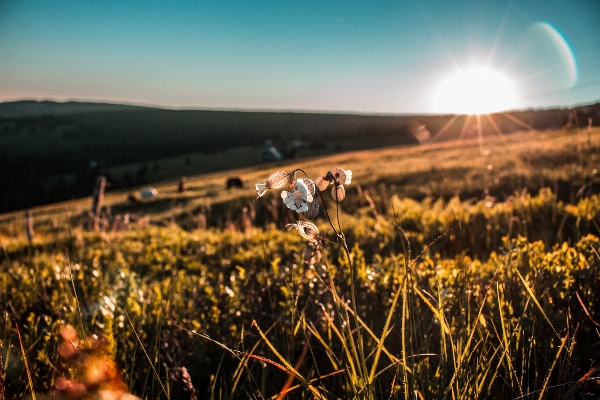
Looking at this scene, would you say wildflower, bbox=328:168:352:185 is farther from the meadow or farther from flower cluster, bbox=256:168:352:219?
the meadow

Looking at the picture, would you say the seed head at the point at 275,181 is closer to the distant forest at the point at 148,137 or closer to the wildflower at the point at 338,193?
the wildflower at the point at 338,193

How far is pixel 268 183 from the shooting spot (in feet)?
4.96

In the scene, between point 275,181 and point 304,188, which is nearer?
point 304,188

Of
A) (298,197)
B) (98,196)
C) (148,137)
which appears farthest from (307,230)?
(148,137)

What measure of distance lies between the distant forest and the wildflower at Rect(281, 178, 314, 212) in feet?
188

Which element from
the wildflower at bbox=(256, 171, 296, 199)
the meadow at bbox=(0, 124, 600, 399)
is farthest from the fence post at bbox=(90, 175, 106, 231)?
the wildflower at bbox=(256, 171, 296, 199)

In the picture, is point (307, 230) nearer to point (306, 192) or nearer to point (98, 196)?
point (306, 192)

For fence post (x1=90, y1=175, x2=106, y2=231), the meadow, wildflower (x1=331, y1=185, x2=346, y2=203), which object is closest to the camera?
wildflower (x1=331, y1=185, x2=346, y2=203)

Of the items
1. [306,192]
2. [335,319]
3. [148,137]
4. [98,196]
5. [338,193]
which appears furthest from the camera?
[148,137]

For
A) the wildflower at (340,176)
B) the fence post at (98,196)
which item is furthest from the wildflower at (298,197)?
the fence post at (98,196)

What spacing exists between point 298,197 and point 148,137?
117836 millimetres

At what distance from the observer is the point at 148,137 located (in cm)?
11062

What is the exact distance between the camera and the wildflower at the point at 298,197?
1.38m

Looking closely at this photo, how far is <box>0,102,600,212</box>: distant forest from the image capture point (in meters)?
70.9
